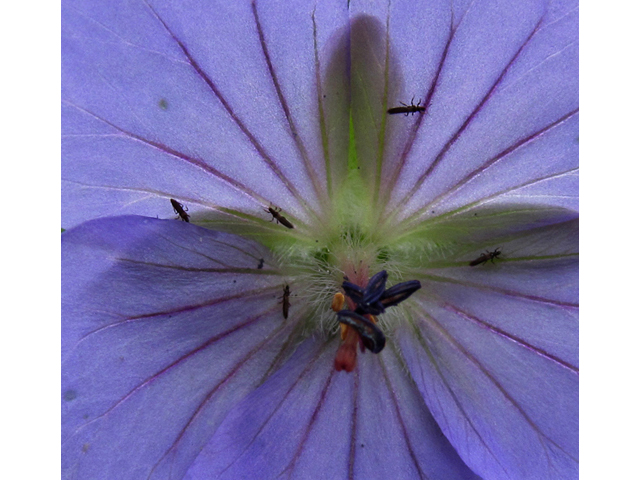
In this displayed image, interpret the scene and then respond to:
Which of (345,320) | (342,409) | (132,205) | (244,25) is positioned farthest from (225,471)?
(244,25)

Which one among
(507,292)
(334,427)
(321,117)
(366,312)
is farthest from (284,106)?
(334,427)

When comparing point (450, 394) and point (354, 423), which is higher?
point (450, 394)

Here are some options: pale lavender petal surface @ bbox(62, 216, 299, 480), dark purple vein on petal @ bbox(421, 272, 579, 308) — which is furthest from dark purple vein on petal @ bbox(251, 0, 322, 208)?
dark purple vein on petal @ bbox(421, 272, 579, 308)

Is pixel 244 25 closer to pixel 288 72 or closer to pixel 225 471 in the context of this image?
pixel 288 72

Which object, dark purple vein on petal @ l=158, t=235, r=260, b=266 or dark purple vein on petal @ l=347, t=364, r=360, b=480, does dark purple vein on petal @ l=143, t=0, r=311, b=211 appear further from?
dark purple vein on petal @ l=347, t=364, r=360, b=480

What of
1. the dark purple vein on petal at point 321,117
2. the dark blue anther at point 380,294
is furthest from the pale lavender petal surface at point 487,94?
the dark blue anther at point 380,294

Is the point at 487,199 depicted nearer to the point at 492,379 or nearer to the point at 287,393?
the point at 492,379

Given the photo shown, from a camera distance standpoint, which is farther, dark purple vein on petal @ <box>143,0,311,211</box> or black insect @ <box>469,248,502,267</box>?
black insect @ <box>469,248,502,267</box>

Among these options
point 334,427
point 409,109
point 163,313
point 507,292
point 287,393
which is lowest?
point 334,427
